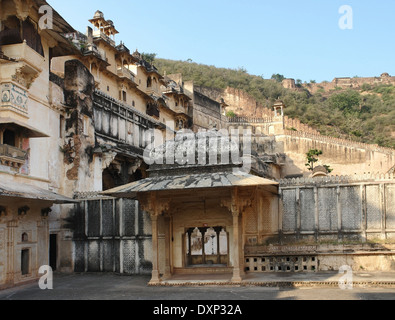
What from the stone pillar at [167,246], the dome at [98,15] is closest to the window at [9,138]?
the stone pillar at [167,246]

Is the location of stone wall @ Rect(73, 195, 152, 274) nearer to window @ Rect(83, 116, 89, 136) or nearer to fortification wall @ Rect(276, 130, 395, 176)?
window @ Rect(83, 116, 89, 136)

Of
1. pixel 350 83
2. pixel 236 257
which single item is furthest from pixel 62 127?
pixel 350 83

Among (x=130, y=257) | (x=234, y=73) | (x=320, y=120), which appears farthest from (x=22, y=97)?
(x=234, y=73)

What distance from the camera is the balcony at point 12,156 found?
17.5 meters

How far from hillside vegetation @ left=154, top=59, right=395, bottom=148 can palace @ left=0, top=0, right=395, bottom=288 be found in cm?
5574

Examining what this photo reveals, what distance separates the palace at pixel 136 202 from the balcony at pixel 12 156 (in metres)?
0.06

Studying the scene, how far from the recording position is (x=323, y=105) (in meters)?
93.8

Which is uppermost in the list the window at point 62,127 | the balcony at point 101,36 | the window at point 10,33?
the balcony at point 101,36

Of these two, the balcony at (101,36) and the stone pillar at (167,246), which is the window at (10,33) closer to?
the stone pillar at (167,246)

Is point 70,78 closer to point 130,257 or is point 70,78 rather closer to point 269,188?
point 130,257

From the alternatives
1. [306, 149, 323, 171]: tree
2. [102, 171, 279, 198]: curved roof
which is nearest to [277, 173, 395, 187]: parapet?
Answer: [102, 171, 279, 198]: curved roof

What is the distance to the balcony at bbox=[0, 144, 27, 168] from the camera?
17484 mm

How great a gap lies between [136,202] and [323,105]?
80.2 metres
